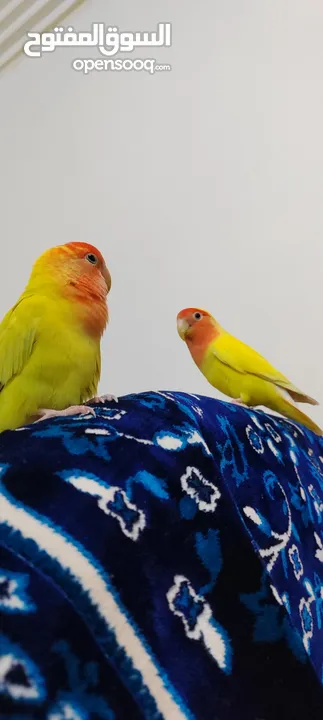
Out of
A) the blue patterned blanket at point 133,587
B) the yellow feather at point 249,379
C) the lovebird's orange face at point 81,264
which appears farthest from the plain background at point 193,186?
the blue patterned blanket at point 133,587

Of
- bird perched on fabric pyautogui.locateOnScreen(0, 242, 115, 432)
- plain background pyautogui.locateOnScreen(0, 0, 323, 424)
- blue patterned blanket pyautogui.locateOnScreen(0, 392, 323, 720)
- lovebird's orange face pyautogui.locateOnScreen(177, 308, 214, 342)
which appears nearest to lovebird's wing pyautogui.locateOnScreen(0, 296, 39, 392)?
bird perched on fabric pyautogui.locateOnScreen(0, 242, 115, 432)

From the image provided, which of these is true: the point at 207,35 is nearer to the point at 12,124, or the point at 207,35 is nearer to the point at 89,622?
the point at 12,124

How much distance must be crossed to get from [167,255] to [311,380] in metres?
0.40

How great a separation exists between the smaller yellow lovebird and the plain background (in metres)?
0.19

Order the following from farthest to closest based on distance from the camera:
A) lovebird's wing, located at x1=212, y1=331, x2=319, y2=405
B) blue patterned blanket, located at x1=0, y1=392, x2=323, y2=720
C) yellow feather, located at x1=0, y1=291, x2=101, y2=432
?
1. lovebird's wing, located at x1=212, y1=331, x2=319, y2=405
2. yellow feather, located at x1=0, y1=291, x2=101, y2=432
3. blue patterned blanket, located at x1=0, y1=392, x2=323, y2=720

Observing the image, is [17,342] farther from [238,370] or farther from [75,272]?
[238,370]

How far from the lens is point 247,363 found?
715 mm

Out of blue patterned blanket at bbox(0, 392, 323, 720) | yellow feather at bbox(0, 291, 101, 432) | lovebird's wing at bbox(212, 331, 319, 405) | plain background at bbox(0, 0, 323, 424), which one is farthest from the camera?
plain background at bbox(0, 0, 323, 424)

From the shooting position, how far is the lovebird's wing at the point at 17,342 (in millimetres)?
549

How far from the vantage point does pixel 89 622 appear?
0.93 feet

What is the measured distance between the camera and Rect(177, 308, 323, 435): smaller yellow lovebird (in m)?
0.72

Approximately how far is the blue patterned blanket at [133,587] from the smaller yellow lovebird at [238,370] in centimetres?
28

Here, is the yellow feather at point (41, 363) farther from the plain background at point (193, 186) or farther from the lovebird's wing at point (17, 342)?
the plain background at point (193, 186)

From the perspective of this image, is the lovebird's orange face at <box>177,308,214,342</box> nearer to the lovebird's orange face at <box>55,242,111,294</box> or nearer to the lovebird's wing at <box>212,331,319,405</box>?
the lovebird's wing at <box>212,331,319,405</box>
